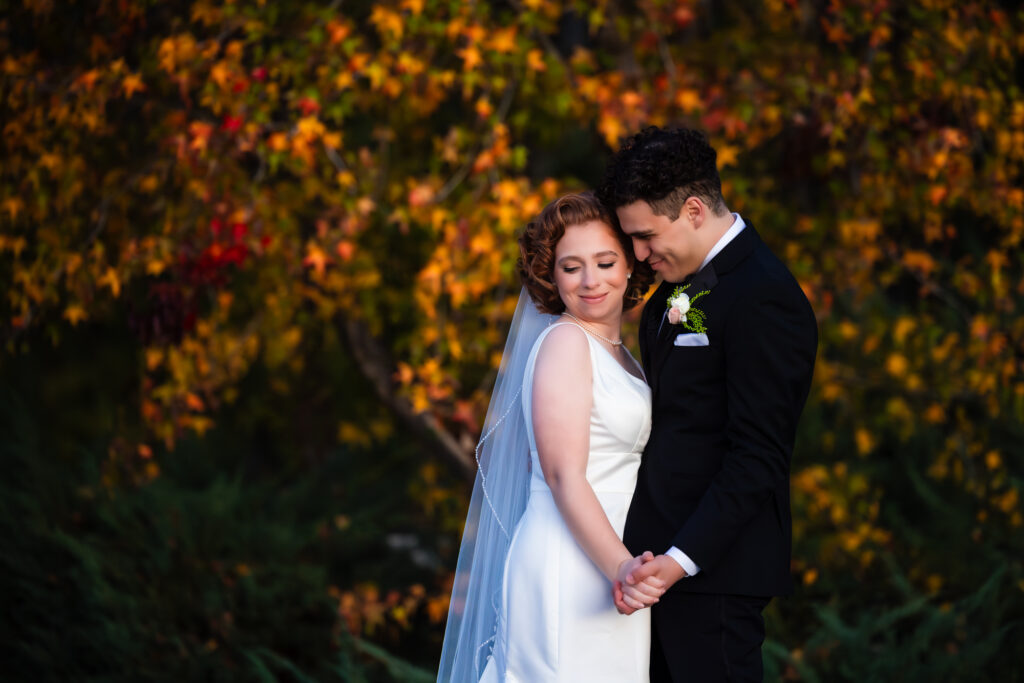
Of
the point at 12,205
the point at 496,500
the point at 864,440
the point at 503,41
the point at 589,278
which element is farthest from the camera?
the point at 864,440

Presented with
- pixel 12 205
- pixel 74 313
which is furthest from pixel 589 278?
pixel 12 205

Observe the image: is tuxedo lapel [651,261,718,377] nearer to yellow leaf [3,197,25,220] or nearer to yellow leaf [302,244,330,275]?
yellow leaf [302,244,330,275]

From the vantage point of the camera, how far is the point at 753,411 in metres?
2.28

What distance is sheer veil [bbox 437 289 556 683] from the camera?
286cm

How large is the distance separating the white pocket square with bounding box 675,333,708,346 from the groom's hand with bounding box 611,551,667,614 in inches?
21.4

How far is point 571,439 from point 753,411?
19.2 inches

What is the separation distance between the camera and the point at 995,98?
4215 millimetres

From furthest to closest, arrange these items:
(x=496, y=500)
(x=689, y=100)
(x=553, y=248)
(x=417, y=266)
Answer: (x=417, y=266)
(x=689, y=100)
(x=496, y=500)
(x=553, y=248)

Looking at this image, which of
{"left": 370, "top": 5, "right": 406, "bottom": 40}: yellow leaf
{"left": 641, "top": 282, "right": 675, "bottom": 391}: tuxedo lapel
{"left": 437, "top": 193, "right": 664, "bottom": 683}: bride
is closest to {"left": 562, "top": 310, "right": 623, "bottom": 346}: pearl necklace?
{"left": 437, "top": 193, "right": 664, "bottom": 683}: bride

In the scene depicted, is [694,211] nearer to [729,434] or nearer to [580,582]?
[729,434]

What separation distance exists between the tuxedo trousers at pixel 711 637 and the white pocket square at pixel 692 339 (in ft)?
2.09

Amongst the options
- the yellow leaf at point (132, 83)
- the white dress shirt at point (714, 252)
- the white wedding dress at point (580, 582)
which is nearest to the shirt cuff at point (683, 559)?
the white dress shirt at point (714, 252)

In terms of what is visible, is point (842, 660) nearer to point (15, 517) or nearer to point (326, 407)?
point (15, 517)

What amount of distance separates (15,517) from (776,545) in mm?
4162
